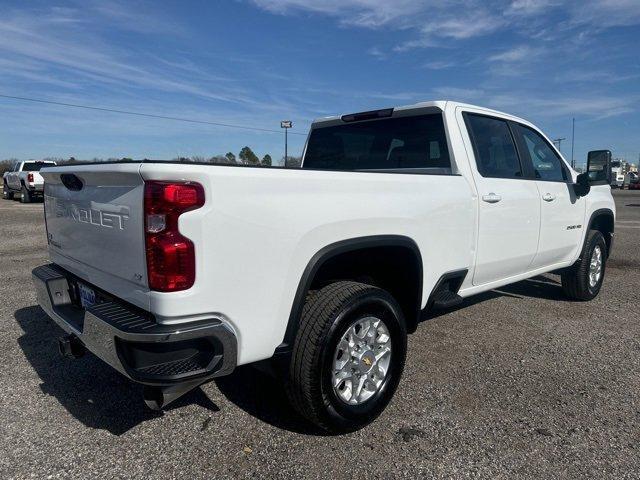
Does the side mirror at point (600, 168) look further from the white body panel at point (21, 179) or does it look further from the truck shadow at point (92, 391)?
the white body panel at point (21, 179)

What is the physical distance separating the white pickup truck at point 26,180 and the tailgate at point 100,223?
1864 centimetres

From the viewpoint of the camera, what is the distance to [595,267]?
5.58 m

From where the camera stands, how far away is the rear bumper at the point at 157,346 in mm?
2023

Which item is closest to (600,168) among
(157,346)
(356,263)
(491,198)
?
(491,198)

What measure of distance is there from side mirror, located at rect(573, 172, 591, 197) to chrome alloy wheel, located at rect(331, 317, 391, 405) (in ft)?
10.4

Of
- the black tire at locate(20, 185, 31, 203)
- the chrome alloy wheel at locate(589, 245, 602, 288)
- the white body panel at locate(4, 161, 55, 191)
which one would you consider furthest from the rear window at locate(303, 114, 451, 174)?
the black tire at locate(20, 185, 31, 203)

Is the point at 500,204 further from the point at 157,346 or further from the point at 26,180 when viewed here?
the point at 26,180

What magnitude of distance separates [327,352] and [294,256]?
0.55 meters

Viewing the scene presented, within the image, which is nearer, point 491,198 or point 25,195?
point 491,198

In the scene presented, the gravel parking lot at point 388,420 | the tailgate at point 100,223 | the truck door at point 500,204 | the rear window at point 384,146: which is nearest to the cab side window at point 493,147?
the truck door at point 500,204

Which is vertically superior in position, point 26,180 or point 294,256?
point 26,180

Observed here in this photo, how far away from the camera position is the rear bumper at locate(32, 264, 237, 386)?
2023mm

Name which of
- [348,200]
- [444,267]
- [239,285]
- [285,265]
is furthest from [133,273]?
[444,267]

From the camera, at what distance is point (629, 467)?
2.44 metres
